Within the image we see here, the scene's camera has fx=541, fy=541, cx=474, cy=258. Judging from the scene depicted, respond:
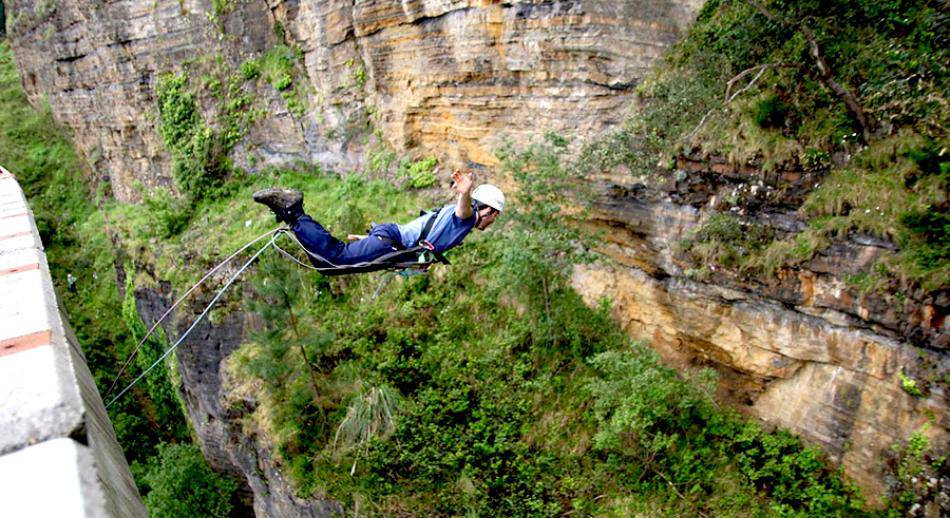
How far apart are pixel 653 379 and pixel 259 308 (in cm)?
585

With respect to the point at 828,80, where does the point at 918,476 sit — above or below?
below

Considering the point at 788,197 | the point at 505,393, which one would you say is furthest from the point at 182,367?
the point at 788,197

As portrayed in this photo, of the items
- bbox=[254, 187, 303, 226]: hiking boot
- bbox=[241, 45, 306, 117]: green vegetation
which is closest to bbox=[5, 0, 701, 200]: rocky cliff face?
bbox=[241, 45, 306, 117]: green vegetation

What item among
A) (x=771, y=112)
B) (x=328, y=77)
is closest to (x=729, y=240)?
(x=771, y=112)

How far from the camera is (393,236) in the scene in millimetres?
5402

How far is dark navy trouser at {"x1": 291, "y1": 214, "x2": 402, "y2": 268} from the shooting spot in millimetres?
5094

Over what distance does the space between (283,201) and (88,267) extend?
1943 cm

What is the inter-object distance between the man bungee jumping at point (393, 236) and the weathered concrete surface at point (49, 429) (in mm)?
2735

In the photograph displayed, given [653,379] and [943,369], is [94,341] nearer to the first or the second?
[653,379]

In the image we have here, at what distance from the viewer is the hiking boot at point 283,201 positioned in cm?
484

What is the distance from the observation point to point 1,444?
1.47 metres

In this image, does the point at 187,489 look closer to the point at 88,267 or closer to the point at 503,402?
the point at 503,402

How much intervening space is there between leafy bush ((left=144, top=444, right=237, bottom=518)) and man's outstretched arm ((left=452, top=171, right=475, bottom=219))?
36.2ft

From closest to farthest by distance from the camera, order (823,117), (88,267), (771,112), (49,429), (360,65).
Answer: (49,429)
(823,117)
(771,112)
(360,65)
(88,267)
